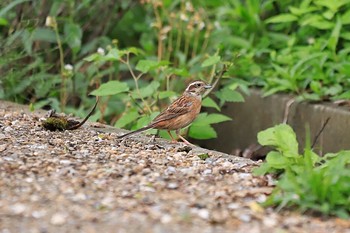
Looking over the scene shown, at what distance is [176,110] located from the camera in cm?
717

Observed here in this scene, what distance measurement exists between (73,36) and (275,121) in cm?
218

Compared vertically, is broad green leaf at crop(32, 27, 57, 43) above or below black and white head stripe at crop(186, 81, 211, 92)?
above

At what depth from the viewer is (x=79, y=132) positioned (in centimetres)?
675

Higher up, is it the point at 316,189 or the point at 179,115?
the point at 316,189

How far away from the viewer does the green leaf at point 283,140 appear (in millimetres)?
5480

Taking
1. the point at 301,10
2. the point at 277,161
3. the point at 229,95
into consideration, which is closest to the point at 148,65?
the point at 229,95

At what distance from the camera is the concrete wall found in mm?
7957

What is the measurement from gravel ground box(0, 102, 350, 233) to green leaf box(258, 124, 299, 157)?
0.21 metres

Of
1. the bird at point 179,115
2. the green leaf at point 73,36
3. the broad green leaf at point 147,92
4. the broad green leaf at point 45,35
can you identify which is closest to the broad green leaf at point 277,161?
the bird at point 179,115

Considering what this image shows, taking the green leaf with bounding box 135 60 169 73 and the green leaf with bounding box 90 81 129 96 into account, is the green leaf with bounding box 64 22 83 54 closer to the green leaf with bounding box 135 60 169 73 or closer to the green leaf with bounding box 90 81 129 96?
the green leaf with bounding box 135 60 169 73

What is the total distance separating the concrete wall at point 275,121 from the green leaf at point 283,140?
2.10 metres

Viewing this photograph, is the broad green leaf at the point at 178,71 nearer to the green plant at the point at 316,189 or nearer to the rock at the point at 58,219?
the green plant at the point at 316,189

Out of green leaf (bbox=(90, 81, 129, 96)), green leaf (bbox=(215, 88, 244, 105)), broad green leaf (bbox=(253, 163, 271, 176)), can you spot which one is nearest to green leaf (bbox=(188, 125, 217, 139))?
green leaf (bbox=(215, 88, 244, 105))

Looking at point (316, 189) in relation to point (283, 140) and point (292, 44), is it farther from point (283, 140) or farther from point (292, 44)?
point (292, 44)
